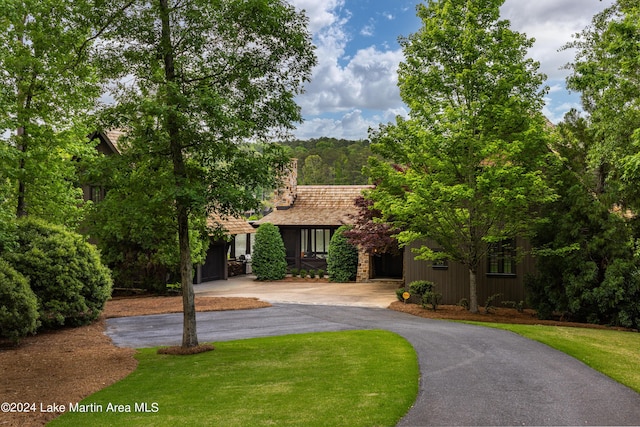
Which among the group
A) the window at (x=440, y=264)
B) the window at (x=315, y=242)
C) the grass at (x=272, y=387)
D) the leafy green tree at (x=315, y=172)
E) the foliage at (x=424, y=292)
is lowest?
the grass at (x=272, y=387)

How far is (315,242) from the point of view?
32.1 metres

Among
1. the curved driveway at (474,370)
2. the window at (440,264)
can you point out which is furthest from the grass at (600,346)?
the window at (440,264)

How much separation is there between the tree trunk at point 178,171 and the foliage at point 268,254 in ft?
57.0

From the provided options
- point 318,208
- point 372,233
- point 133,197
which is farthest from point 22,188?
point 318,208

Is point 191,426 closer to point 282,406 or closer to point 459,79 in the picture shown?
point 282,406

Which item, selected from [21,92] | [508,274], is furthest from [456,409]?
[21,92]

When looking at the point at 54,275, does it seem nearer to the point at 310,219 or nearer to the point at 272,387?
the point at 272,387

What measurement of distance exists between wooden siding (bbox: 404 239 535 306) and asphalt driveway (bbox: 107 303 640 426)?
3.99 metres

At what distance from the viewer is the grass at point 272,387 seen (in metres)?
7.36

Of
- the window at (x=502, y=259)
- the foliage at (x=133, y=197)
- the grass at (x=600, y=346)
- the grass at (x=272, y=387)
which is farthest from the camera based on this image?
the window at (x=502, y=259)

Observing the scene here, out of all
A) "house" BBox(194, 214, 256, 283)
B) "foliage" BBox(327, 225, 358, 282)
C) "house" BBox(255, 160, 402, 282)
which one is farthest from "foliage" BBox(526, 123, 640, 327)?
"house" BBox(194, 214, 256, 283)

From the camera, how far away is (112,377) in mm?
10125

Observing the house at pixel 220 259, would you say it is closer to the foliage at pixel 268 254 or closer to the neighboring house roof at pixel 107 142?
the foliage at pixel 268 254

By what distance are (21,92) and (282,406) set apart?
15.4m
